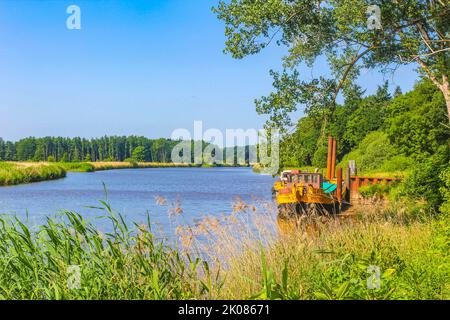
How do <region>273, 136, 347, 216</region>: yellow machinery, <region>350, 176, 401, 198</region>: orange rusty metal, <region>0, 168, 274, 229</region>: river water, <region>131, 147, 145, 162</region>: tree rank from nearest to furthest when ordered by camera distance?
<region>0, 168, 274, 229</region>: river water → <region>273, 136, 347, 216</region>: yellow machinery → <region>350, 176, 401, 198</region>: orange rusty metal → <region>131, 147, 145, 162</region>: tree

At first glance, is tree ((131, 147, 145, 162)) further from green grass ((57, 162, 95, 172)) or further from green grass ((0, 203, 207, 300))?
green grass ((0, 203, 207, 300))

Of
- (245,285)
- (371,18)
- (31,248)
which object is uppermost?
(371,18)

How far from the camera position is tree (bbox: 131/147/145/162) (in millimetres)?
136000

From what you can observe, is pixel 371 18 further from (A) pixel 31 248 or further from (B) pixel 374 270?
(A) pixel 31 248

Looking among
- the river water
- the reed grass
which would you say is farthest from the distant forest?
the reed grass

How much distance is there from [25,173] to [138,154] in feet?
246

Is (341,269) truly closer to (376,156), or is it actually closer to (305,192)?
(305,192)

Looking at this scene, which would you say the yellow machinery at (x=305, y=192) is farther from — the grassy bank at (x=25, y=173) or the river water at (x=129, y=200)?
the grassy bank at (x=25, y=173)

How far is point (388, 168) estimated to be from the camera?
50719 millimetres

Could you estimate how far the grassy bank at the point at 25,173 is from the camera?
2295 inches
